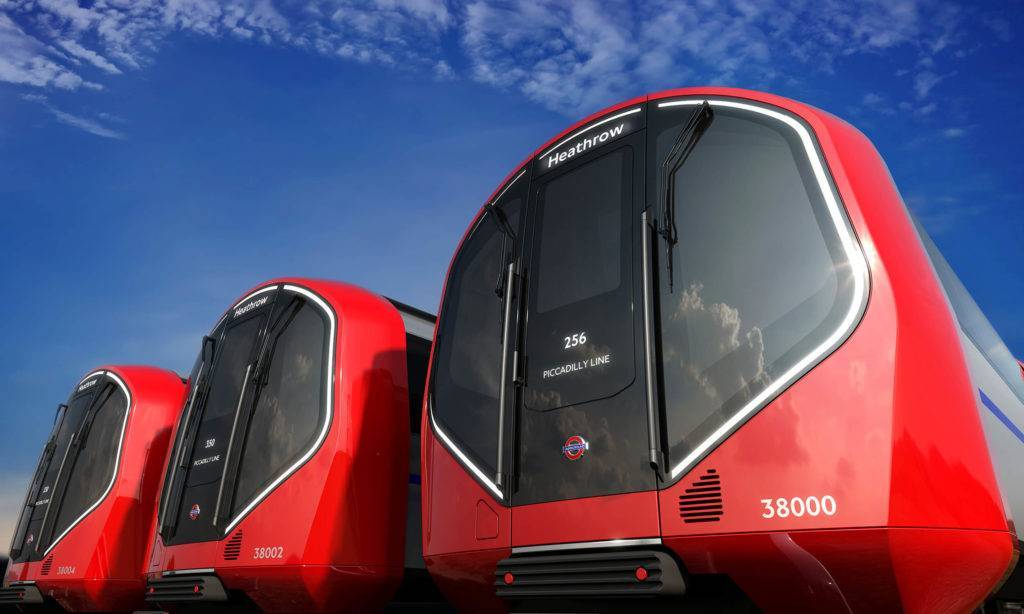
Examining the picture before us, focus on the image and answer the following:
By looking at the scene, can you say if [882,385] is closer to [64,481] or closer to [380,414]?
[380,414]

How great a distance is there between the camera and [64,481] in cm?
873

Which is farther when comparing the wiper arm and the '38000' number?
the '38000' number

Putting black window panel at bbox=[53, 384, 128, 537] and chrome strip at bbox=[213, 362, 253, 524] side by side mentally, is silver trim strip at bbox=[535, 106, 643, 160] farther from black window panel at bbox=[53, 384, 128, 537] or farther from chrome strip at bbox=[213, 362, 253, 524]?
black window panel at bbox=[53, 384, 128, 537]

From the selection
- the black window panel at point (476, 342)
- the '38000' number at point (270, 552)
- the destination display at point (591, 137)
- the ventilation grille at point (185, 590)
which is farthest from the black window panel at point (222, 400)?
the destination display at point (591, 137)

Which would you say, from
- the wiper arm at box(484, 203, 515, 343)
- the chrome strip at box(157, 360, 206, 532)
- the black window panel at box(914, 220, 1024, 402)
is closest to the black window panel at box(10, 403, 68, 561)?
the chrome strip at box(157, 360, 206, 532)

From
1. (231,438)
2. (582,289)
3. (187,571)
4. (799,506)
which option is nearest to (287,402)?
(231,438)

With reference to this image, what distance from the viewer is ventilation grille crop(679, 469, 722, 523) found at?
3314 millimetres

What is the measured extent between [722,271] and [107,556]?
647cm

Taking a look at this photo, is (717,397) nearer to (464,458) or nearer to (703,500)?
(703,500)

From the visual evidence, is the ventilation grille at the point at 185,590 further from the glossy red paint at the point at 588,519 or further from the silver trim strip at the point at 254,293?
the glossy red paint at the point at 588,519

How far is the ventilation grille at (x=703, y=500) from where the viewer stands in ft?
10.9

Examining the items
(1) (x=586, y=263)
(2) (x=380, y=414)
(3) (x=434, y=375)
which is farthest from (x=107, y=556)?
(1) (x=586, y=263)

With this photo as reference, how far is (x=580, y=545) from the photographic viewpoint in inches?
144

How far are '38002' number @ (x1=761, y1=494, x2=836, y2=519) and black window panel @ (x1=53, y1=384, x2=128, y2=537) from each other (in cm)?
688
